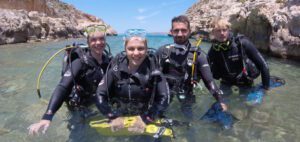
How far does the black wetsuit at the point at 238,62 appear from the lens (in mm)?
5199

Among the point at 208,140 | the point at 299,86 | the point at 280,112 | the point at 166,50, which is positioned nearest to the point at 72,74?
the point at 166,50

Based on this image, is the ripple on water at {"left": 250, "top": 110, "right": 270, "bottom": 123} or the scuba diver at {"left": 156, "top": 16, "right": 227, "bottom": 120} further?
A: the ripple on water at {"left": 250, "top": 110, "right": 270, "bottom": 123}

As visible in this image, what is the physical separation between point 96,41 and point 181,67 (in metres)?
1.44

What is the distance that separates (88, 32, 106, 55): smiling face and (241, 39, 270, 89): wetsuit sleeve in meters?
2.65

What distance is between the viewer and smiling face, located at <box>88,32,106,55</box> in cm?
414

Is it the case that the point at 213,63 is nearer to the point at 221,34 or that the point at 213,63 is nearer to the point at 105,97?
the point at 221,34

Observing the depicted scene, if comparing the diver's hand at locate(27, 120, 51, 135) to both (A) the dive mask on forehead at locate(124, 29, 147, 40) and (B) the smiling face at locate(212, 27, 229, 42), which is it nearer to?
(A) the dive mask on forehead at locate(124, 29, 147, 40)

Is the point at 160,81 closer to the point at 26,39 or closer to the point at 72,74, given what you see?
the point at 72,74

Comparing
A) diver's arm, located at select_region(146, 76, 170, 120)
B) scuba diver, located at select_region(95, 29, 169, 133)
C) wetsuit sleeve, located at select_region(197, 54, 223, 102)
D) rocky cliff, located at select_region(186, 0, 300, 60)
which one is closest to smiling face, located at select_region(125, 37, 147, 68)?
scuba diver, located at select_region(95, 29, 169, 133)

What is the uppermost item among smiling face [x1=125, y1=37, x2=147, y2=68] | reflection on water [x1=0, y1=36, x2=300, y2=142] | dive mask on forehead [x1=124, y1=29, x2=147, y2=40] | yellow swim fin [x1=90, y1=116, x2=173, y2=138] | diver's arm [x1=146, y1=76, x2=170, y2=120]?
dive mask on forehead [x1=124, y1=29, x2=147, y2=40]

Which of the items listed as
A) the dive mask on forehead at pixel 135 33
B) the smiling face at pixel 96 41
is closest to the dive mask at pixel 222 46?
the dive mask on forehead at pixel 135 33

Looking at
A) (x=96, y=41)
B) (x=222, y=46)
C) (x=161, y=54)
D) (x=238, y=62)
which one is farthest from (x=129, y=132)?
(x=238, y=62)

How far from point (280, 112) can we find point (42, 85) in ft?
20.6

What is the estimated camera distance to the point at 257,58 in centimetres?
529
